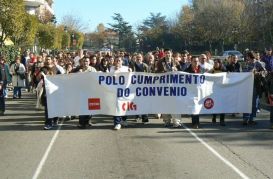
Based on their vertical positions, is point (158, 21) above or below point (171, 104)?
above

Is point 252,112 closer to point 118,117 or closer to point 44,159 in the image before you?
point 118,117

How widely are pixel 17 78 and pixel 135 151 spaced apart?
1304 centimetres

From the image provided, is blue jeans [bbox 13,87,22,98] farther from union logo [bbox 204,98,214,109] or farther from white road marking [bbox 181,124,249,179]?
white road marking [bbox 181,124,249,179]

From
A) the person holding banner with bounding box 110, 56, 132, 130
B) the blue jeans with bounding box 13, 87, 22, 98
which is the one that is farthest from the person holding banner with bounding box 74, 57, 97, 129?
the blue jeans with bounding box 13, 87, 22, 98

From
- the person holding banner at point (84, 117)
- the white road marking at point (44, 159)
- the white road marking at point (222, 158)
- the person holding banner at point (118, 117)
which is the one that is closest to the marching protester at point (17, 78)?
the person holding banner at point (84, 117)

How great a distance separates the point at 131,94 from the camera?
547 inches

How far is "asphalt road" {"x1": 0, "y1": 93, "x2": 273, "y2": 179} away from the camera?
8.77 meters

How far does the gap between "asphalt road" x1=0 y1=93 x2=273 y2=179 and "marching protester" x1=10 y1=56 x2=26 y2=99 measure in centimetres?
741

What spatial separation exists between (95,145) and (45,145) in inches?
42.6

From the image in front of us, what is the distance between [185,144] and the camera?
11.3m

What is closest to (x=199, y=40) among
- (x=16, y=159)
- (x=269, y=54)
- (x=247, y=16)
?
(x=247, y=16)

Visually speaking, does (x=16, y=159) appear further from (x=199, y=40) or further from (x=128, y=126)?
(x=199, y=40)

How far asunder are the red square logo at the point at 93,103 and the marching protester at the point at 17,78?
30.6 ft

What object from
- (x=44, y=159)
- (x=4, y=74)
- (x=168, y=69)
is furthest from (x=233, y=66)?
(x=44, y=159)
